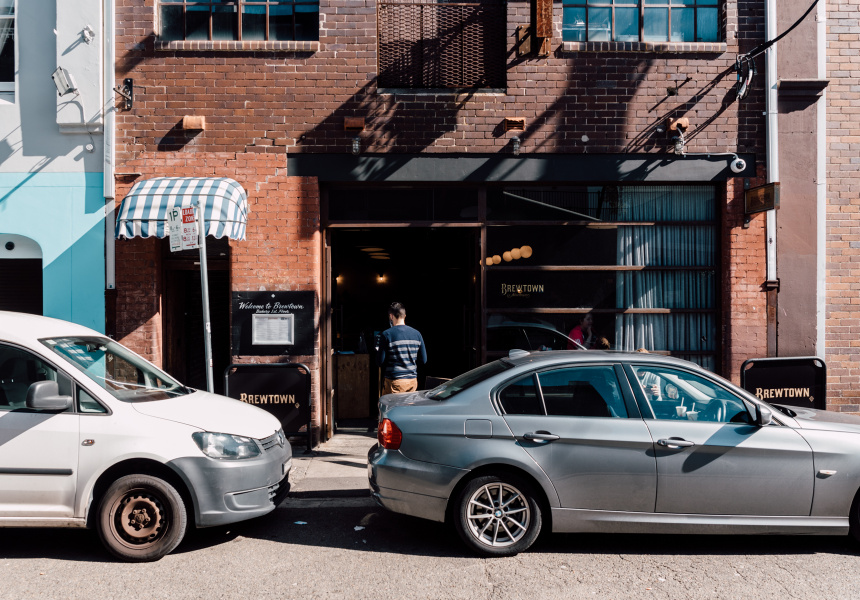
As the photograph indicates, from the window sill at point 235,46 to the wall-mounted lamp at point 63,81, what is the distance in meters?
1.19

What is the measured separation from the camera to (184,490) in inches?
194

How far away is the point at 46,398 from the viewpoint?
4715mm

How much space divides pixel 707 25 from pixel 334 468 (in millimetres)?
8020

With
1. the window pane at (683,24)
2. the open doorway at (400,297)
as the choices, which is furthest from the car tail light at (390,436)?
the window pane at (683,24)

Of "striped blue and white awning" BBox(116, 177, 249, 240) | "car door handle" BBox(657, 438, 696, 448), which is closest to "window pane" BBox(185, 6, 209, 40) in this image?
"striped blue and white awning" BBox(116, 177, 249, 240)

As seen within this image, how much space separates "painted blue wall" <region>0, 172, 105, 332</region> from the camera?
863cm

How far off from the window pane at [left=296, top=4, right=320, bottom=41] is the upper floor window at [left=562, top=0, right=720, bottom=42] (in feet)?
11.7

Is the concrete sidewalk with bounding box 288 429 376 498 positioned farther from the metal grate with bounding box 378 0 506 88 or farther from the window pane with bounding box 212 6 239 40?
the window pane with bounding box 212 6 239 40

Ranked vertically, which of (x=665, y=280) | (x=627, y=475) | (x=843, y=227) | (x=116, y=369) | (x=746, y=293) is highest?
(x=843, y=227)

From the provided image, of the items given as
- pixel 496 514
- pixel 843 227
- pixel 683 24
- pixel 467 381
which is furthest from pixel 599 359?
pixel 683 24

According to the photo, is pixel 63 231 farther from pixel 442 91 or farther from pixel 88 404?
pixel 442 91

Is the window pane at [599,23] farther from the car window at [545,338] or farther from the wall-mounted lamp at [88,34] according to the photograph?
the wall-mounted lamp at [88,34]

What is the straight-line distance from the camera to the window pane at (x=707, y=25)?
910 cm

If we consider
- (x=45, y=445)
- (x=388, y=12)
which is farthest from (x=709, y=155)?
(x=45, y=445)
